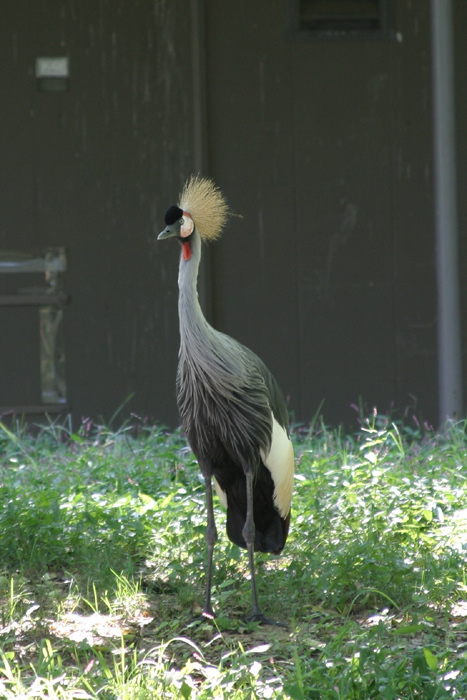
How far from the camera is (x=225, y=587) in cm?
371

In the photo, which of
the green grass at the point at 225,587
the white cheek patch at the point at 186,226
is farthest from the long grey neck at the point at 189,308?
the green grass at the point at 225,587

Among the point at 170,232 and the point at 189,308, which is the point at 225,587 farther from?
the point at 170,232

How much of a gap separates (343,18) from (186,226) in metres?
3.24

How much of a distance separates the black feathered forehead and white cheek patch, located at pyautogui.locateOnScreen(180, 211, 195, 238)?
0.03m

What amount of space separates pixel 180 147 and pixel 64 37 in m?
0.98

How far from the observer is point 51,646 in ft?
9.99

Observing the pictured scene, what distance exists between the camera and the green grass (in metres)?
2.64

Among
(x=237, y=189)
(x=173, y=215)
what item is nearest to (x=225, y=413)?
(x=173, y=215)

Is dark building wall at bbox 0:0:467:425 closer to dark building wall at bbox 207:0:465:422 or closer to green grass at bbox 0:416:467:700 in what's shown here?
dark building wall at bbox 207:0:465:422

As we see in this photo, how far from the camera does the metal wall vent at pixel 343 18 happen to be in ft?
19.8

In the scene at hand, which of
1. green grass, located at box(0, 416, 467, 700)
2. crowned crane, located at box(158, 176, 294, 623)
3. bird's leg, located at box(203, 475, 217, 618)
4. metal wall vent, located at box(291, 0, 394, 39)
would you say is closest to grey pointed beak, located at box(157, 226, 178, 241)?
crowned crane, located at box(158, 176, 294, 623)

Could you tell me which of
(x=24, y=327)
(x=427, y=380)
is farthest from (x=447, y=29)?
(x=24, y=327)

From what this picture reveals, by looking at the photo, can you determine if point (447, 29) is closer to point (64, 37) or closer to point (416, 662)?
point (64, 37)

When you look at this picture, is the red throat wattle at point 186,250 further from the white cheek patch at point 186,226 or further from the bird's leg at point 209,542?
Answer: the bird's leg at point 209,542
